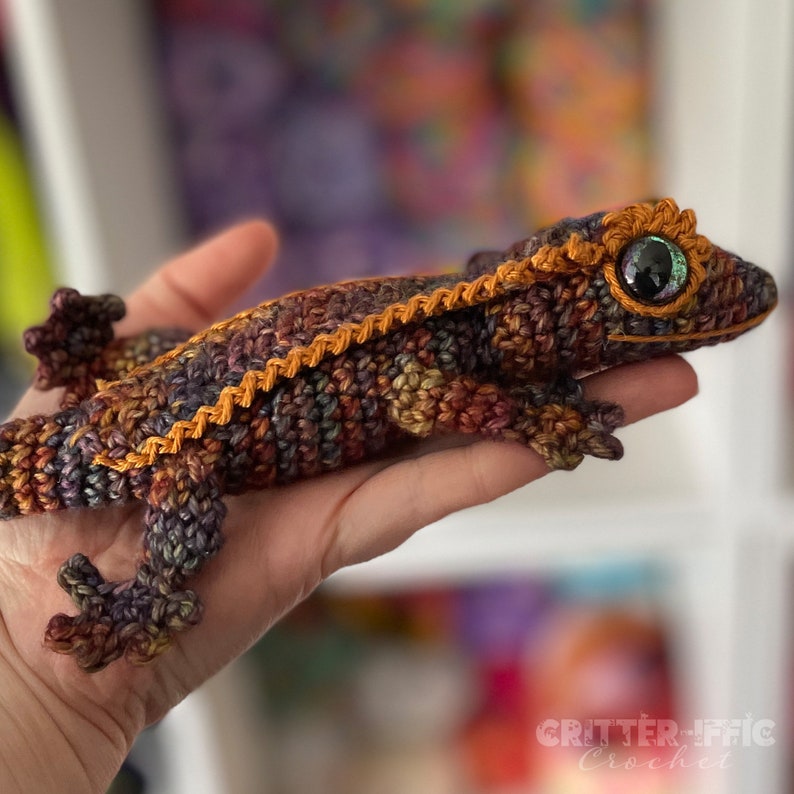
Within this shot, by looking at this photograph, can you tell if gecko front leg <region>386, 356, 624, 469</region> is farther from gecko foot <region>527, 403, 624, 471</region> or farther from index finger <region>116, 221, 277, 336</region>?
index finger <region>116, 221, 277, 336</region>

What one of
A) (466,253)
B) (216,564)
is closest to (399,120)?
(466,253)

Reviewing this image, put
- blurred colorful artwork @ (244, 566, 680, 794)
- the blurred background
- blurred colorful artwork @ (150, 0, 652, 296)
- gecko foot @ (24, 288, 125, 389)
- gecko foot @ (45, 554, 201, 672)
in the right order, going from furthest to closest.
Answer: blurred colorful artwork @ (244, 566, 680, 794)
blurred colorful artwork @ (150, 0, 652, 296)
the blurred background
gecko foot @ (24, 288, 125, 389)
gecko foot @ (45, 554, 201, 672)

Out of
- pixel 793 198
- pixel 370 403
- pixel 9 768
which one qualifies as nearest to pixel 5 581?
pixel 9 768

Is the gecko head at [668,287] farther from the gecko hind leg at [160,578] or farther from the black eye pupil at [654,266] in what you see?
the gecko hind leg at [160,578]

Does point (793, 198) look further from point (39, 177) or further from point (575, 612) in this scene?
point (39, 177)

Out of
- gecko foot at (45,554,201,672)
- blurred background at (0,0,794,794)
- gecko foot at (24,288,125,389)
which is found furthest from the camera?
blurred background at (0,0,794,794)

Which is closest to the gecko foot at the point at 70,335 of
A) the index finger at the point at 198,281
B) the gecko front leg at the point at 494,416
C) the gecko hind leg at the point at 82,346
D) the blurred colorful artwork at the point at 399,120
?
the gecko hind leg at the point at 82,346

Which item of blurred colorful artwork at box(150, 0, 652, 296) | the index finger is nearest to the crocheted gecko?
the index finger
